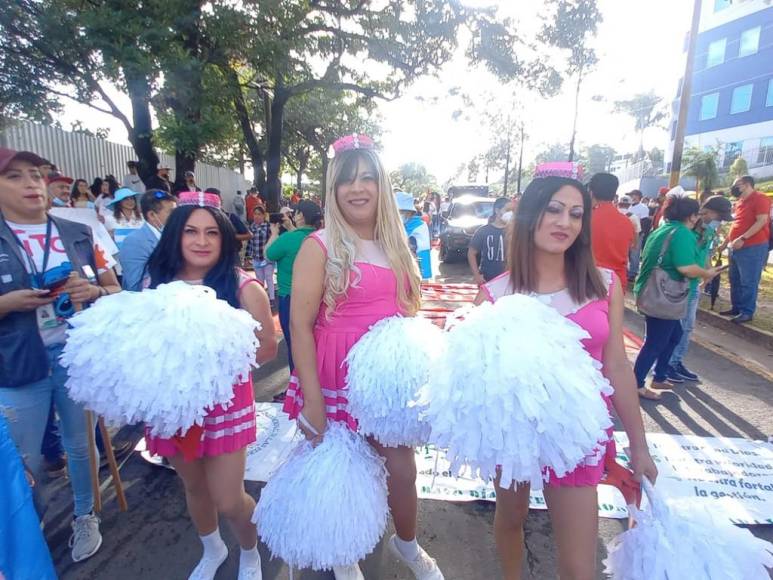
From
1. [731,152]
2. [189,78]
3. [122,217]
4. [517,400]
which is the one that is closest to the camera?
[517,400]

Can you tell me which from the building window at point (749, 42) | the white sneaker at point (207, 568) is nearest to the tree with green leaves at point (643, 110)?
the building window at point (749, 42)

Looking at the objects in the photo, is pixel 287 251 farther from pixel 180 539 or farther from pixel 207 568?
pixel 207 568

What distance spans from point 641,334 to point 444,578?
5.29m

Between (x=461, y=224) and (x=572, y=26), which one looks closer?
(x=572, y=26)

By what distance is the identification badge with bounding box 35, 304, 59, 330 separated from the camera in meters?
2.07

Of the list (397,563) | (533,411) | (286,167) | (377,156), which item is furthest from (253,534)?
(286,167)

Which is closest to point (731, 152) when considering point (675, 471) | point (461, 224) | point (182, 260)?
point (461, 224)

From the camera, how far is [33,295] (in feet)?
6.37

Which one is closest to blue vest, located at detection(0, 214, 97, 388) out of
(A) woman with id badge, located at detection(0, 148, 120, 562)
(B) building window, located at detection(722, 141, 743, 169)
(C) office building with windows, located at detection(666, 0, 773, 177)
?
(A) woman with id badge, located at detection(0, 148, 120, 562)

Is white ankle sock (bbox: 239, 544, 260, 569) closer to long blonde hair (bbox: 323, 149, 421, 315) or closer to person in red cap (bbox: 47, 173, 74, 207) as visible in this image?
long blonde hair (bbox: 323, 149, 421, 315)

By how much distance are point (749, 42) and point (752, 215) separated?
107ft

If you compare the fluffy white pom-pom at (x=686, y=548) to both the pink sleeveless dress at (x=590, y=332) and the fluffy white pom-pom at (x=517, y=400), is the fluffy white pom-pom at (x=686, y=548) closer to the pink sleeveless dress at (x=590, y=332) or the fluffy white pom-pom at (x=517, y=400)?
the pink sleeveless dress at (x=590, y=332)

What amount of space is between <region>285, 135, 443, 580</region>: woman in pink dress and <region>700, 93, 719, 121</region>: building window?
130ft

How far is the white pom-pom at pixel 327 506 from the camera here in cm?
167
